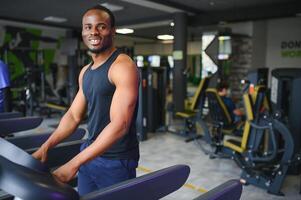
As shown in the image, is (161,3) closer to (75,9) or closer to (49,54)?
(75,9)

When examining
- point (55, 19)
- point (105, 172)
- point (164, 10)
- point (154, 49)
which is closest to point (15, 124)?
point (105, 172)

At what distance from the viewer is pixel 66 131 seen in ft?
4.79

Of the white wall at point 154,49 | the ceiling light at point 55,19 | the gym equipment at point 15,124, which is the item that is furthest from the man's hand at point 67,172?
the white wall at point 154,49

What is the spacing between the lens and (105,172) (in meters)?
1.36

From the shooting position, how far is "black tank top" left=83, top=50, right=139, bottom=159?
1.27 metres

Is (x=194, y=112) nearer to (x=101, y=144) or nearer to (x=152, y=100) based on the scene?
(x=152, y=100)

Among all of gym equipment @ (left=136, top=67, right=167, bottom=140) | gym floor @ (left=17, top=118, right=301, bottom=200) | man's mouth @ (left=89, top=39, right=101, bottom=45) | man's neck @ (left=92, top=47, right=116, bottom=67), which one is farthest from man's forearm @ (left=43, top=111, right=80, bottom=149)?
gym equipment @ (left=136, top=67, right=167, bottom=140)

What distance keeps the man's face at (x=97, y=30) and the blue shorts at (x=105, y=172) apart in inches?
20.6

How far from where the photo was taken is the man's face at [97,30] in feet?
3.96

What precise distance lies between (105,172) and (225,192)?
573 millimetres

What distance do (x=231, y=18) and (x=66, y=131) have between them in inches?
259

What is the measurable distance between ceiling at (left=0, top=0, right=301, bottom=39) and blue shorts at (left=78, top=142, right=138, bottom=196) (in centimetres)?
483

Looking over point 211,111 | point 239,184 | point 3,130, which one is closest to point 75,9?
point 211,111

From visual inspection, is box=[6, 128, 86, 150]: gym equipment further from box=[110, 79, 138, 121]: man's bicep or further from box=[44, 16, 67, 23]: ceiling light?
box=[44, 16, 67, 23]: ceiling light
